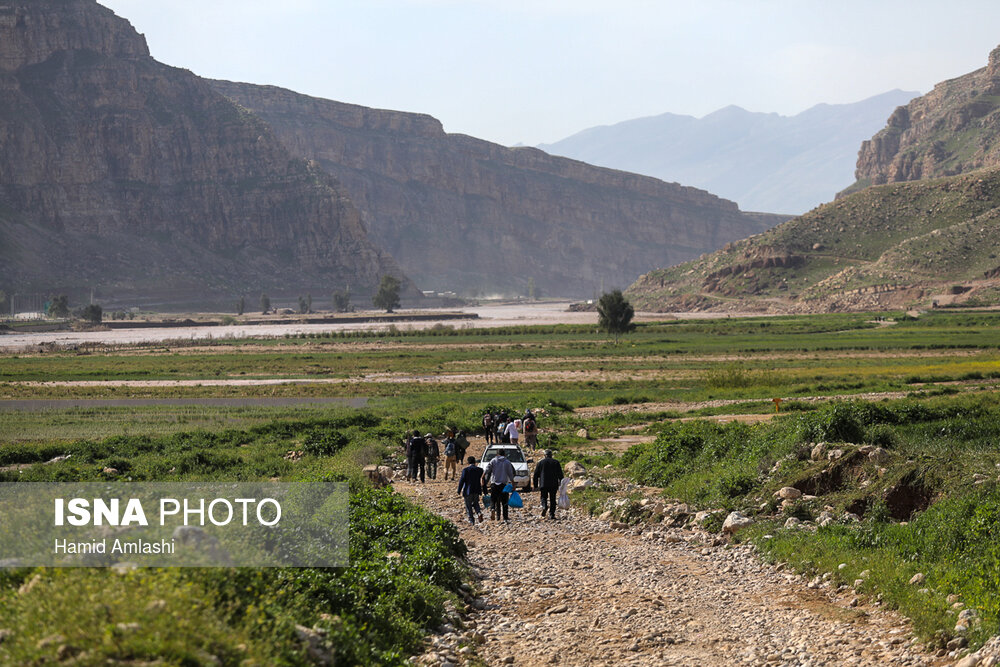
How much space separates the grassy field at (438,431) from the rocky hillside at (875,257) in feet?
215

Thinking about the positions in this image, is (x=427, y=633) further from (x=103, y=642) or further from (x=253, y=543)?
(x=103, y=642)

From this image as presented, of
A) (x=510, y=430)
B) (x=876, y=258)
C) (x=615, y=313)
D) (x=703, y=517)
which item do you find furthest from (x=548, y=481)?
(x=876, y=258)

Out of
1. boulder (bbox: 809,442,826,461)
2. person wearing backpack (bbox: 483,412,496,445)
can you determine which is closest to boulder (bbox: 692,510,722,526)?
boulder (bbox: 809,442,826,461)

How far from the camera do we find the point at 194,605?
7.97m

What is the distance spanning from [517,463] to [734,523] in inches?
338

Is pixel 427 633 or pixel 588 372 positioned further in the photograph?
pixel 588 372

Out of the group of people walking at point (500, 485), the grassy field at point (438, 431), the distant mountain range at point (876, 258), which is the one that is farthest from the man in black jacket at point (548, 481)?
the distant mountain range at point (876, 258)

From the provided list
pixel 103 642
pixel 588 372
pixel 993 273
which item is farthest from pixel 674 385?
pixel 993 273

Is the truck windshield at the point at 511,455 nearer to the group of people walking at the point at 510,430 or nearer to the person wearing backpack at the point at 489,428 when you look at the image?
the group of people walking at the point at 510,430

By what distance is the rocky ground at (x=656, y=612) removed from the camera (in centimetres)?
1173

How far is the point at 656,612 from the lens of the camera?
13.6m

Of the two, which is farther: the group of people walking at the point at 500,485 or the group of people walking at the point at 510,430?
the group of people walking at the point at 510,430

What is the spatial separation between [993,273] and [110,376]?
114925 millimetres

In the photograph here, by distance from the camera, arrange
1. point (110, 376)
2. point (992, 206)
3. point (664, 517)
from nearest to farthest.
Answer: point (664, 517) → point (110, 376) → point (992, 206)
